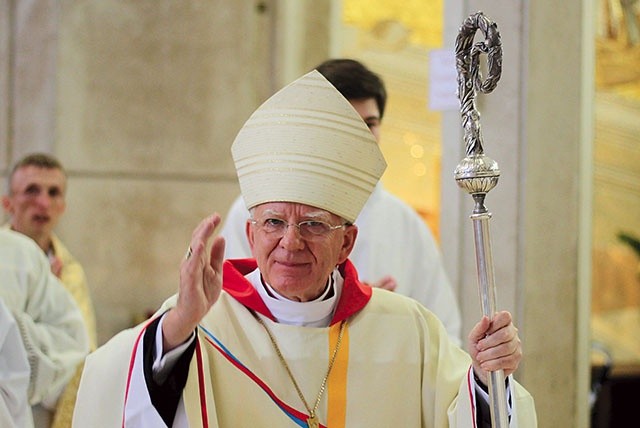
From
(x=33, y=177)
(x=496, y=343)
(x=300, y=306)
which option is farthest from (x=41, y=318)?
(x=496, y=343)

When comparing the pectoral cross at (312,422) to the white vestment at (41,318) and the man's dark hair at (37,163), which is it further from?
the man's dark hair at (37,163)

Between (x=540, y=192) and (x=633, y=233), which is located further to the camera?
(x=633, y=233)

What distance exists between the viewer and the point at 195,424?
8.71 ft

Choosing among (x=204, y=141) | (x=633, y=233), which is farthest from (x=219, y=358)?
(x=633, y=233)

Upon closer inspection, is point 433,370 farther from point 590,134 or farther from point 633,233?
point 633,233

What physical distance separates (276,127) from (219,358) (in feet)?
2.12

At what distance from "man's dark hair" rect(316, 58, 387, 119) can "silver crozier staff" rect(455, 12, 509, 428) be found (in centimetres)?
129

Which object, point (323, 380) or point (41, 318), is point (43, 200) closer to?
point (41, 318)

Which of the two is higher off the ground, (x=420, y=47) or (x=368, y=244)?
(x=420, y=47)

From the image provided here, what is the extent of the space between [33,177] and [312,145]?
9.30ft

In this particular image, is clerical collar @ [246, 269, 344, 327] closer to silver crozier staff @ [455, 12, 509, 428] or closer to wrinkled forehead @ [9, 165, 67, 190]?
silver crozier staff @ [455, 12, 509, 428]

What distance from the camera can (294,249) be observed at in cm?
274

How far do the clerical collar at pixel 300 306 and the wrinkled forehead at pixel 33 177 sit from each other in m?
2.64

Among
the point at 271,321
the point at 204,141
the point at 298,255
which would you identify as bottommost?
the point at 271,321
